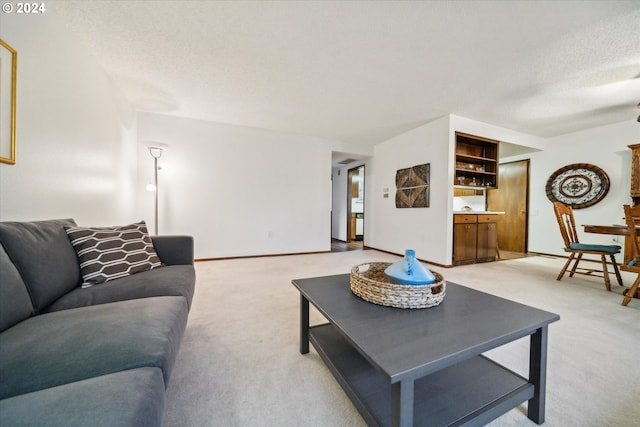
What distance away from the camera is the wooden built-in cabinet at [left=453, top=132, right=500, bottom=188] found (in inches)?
153

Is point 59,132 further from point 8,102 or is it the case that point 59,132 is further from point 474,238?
point 474,238

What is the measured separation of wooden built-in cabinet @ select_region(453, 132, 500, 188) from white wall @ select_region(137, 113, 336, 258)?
92.7 inches

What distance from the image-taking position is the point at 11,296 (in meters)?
0.86

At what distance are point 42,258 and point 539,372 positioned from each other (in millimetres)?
2246

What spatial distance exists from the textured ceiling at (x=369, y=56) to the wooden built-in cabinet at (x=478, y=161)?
59 cm

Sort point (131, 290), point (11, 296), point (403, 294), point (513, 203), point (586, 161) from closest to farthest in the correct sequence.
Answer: point (11, 296), point (403, 294), point (131, 290), point (586, 161), point (513, 203)

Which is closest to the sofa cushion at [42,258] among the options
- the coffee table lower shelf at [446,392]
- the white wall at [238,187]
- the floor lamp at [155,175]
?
the coffee table lower shelf at [446,392]

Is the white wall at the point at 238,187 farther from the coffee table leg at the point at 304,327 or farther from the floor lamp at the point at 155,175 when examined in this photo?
the coffee table leg at the point at 304,327

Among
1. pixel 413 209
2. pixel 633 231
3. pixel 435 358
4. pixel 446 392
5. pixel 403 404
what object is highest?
pixel 413 209

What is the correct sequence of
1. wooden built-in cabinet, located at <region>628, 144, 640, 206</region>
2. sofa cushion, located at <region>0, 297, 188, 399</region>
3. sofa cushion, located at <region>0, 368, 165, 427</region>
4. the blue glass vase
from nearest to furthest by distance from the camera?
sofa cushion, located at <region>0, 368, 165, 427</region> < sofa cushion, located at <region>0, 297, 188, 399</region> < the blue glass vase < wooden built-in cabinet, located at <region>628, 144, 640, 206</region>

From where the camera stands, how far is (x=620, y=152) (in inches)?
144

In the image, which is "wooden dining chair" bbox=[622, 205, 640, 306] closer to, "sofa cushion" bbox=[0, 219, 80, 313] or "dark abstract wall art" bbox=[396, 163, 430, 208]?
"dark abstract wall art" bbox=[396, 163, 430, 208]

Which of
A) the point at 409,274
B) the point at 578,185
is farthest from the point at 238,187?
the point at 578,185

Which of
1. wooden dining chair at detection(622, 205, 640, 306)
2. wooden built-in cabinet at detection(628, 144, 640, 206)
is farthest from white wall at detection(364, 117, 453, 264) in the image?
wooden built-in cabinet at detection(628, 144, 640, 206)
